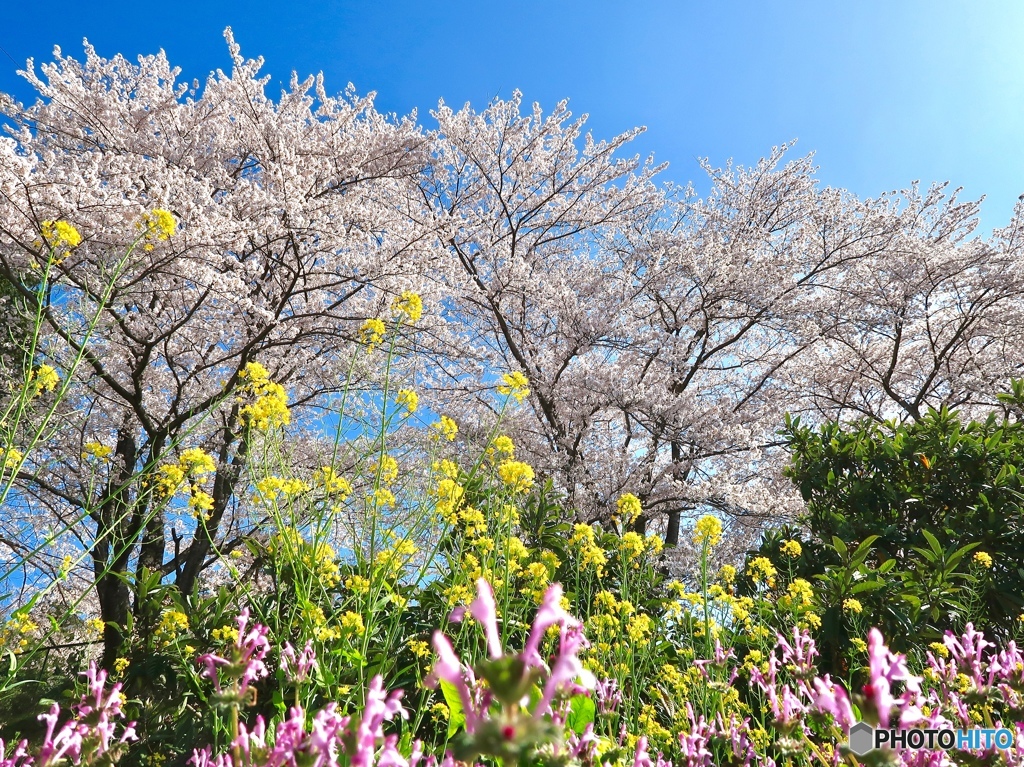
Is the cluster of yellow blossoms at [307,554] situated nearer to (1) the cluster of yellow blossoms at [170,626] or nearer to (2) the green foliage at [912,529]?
(1) the cluster of yellow blossoms at [170,626]

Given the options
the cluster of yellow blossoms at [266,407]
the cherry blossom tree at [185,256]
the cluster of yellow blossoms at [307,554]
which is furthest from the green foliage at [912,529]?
the cherry blossom tree at [185,256]

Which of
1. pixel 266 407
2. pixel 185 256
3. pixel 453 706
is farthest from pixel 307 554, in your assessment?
pixel 185 256

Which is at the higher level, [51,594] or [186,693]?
[51,594]

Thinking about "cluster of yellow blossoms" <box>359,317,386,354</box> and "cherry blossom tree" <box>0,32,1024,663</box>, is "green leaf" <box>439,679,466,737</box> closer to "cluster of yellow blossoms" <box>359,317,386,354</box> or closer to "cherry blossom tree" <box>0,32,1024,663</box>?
"cluster of yellow blossoms" <box>359,317,386,354</box>

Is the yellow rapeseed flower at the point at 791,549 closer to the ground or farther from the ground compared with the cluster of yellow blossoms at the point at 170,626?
farther from the ground

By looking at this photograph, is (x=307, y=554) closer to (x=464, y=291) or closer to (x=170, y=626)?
(x=170, y=626)

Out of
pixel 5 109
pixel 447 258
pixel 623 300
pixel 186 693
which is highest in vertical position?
pixel 5 109

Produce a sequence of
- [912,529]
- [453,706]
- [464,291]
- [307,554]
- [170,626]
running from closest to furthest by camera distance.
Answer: [453,706] → [307,554] → [170,626] → [912,529] → [464,291]

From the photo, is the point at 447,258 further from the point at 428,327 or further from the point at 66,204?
the point at 66,204

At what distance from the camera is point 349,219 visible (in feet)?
26.4

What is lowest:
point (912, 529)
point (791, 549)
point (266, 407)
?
point (791, 549)

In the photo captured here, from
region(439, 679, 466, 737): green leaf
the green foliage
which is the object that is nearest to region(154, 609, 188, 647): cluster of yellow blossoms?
region(439, 679, 466, 737): green leaf

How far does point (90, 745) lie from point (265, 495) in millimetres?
1400

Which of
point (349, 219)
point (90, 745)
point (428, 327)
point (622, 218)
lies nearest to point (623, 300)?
point (622, 218)
